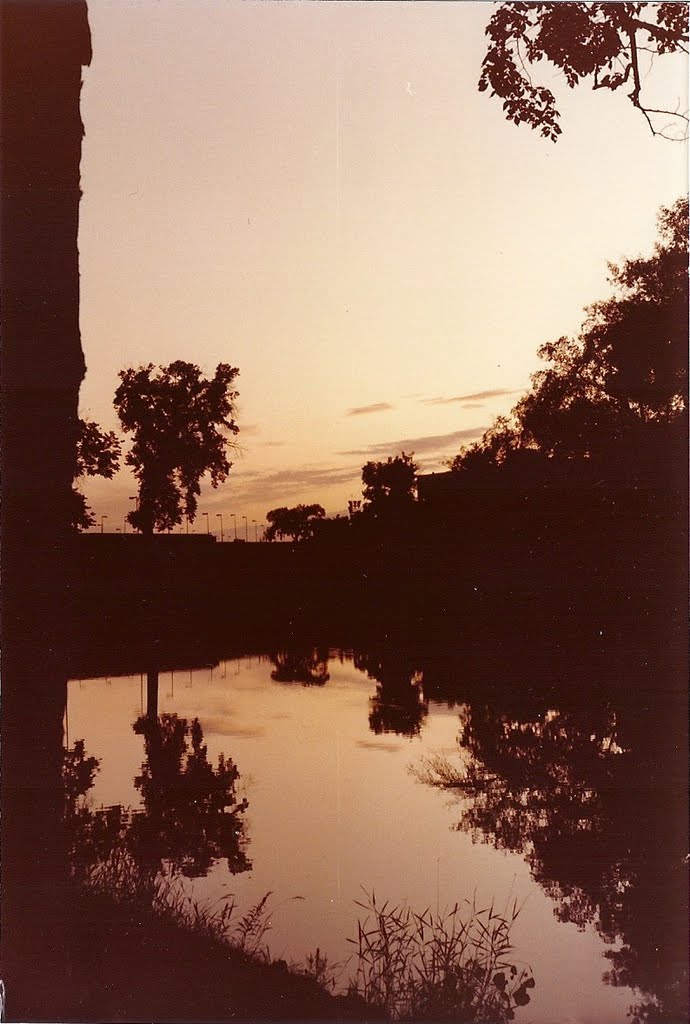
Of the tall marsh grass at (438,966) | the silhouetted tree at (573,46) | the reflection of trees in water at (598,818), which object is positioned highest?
the silhouetted tree at (573,46)

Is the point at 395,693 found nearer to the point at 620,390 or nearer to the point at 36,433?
the point at 620,390

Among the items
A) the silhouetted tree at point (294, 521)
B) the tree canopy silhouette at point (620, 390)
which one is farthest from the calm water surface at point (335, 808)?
the tree canopy silhouette at point (620, 390)

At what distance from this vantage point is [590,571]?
14.4 ft

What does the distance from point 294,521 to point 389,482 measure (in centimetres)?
50

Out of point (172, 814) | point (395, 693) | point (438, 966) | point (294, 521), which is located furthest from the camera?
point (294, 521)

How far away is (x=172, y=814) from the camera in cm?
418

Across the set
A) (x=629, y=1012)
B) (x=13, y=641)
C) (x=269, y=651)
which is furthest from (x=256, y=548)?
(x=629, y=1012)

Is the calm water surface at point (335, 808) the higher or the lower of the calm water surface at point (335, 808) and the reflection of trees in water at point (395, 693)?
the lower

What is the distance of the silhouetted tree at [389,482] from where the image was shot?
4.30m

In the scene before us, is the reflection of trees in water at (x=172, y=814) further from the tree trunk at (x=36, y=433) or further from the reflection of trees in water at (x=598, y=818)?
the reflection of trees in water at (x=598, y=818)

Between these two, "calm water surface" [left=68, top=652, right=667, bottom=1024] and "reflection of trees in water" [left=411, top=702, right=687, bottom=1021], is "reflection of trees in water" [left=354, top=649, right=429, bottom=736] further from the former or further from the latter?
"reflection of trees in water" [left=411, top=702, right=687, bottom=1021]

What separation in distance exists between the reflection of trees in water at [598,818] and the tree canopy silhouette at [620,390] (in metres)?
1.18

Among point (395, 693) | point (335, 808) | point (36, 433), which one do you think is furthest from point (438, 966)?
point (36, 433)

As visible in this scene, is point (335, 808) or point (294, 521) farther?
point (294, 521)
